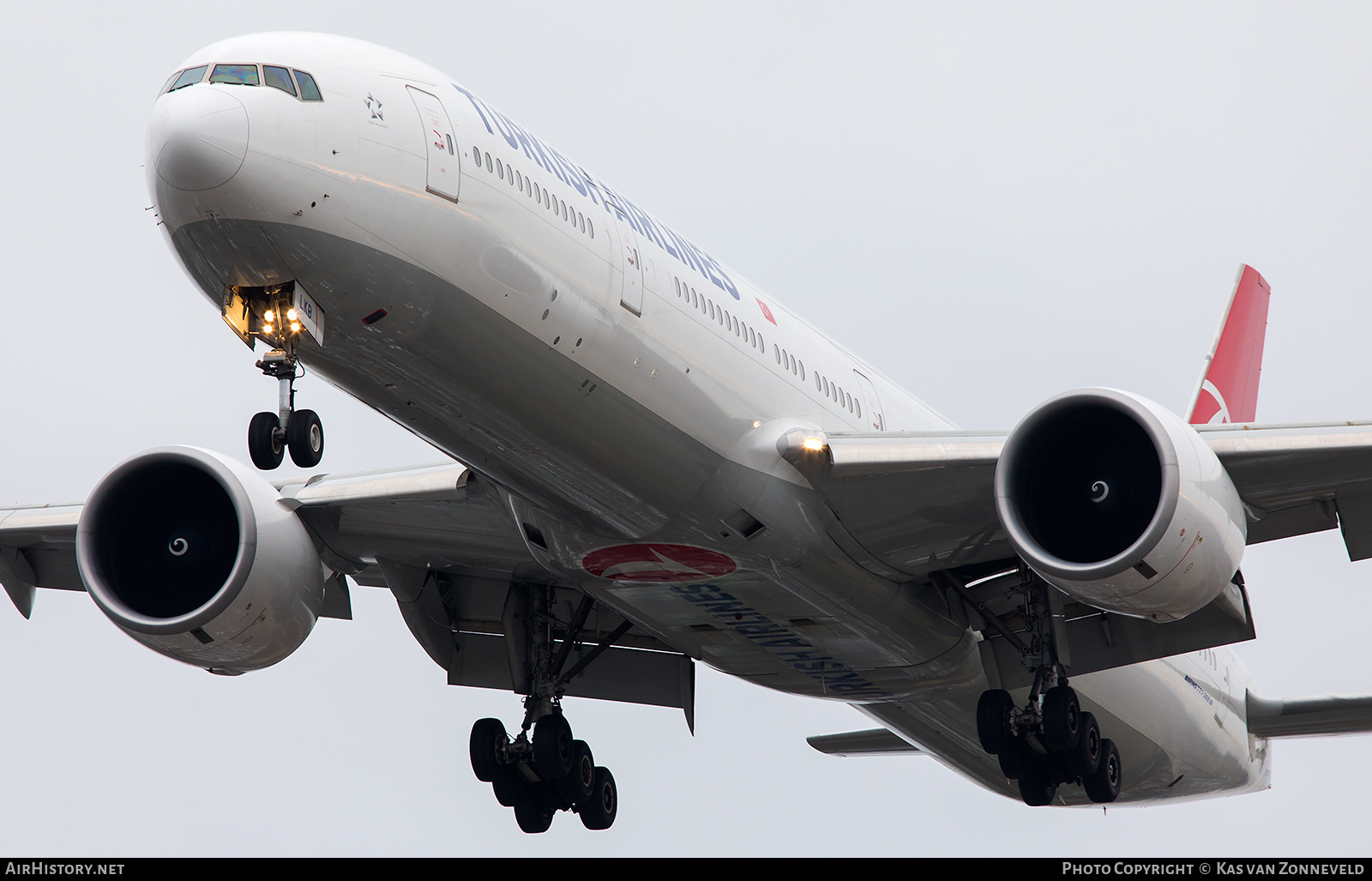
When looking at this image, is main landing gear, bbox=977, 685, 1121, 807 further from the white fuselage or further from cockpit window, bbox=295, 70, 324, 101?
cockpit window, bbox=295, 70, 324, 101

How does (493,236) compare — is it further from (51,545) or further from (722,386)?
(51,545)

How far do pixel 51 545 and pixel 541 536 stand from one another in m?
7.07

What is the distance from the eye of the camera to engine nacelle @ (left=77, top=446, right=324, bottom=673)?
1784 centimetres

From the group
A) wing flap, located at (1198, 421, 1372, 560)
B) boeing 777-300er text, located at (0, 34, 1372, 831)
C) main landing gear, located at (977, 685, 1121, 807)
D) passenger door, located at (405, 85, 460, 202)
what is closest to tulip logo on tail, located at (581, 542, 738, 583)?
boeing 777-300er text, located at (0, 34, 1372, 831)

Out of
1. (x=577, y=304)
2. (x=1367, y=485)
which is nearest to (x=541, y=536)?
(x=577, y=304)

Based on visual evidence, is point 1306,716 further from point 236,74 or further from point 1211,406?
point 236,74

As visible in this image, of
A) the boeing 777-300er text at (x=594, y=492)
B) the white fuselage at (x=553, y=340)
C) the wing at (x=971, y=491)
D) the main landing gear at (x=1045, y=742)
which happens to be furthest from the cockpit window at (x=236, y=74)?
the main landing gear at (x=1045, y=742)

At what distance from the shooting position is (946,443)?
1623cm

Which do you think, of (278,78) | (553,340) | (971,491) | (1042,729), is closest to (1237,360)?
(1042,729)

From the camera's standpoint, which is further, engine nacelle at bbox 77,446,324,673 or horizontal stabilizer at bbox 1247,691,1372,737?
horizontal stabilizer at bbox 1247,691,1372,737

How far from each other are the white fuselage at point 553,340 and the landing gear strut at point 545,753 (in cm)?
174

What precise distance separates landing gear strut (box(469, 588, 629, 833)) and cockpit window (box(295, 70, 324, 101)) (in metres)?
8.22

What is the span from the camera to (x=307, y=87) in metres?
13.0

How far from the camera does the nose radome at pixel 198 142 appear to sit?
12.3 meters
